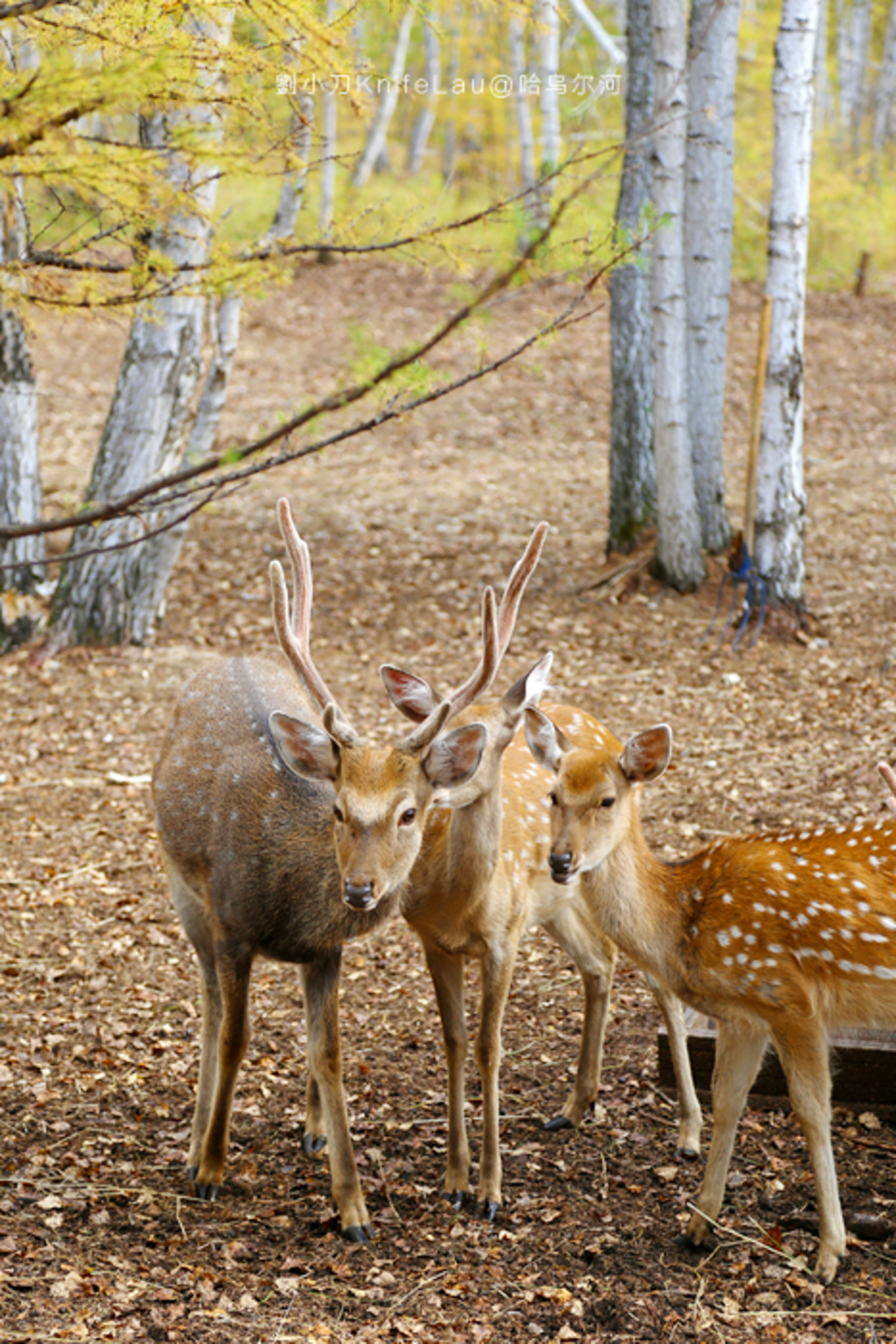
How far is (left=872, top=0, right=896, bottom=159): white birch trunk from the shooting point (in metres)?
25.8

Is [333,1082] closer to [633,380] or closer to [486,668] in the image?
[486,668]

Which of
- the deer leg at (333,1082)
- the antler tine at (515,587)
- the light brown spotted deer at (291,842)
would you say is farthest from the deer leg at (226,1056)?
the antler tine at (515,587)

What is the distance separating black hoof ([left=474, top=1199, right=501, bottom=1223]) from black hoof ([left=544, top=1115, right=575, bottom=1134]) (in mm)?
487

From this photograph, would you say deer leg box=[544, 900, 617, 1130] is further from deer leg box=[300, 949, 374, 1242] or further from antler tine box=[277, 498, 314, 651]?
antler tine box=[277, 498, 314, 651]

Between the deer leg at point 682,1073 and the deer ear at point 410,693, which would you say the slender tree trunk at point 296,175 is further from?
the deer leg at point 682,1073

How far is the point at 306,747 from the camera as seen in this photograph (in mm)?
3682

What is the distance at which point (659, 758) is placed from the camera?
3943mm

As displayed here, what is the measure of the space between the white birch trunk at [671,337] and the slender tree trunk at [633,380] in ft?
1.82

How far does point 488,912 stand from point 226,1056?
898 mm

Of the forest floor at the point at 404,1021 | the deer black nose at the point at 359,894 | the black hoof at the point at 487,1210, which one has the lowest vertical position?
the black hoof at the point at 487,1210

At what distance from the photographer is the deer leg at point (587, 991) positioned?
4344mm

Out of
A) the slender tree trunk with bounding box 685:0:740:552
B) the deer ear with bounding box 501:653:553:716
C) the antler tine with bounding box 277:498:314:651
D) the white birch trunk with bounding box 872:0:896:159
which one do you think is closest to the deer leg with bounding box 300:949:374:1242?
→ the deer ear with bounding box 501:653:553:716

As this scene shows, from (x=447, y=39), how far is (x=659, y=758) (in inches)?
151

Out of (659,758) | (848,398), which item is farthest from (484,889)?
(848,398)
